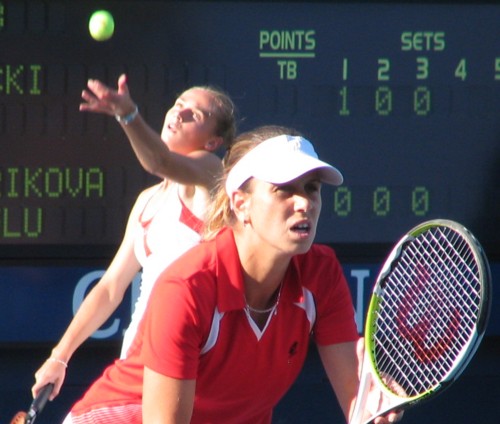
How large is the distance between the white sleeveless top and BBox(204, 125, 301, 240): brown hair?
471 millimetres

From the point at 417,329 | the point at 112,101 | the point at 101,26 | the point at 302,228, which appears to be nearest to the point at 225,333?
the point at 302,228

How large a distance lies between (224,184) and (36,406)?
80 cm

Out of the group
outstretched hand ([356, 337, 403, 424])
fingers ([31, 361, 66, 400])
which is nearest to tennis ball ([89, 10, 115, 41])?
fingers ([31, 361, 66, 400])

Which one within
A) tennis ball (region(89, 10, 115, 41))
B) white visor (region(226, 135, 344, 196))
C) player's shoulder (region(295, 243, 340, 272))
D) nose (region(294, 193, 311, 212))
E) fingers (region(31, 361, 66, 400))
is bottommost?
fingers (region(31, 361, 66, 400))

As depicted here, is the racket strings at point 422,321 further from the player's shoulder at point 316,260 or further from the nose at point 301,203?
the nose at point 301,203

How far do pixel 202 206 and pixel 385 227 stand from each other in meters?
1.36

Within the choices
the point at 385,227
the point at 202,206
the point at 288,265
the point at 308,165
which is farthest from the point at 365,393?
the point at 385,227

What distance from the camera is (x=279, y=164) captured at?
123 inches

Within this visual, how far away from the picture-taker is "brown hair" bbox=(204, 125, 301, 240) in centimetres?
330

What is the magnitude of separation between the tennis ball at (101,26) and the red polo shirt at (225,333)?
1791 millimetres

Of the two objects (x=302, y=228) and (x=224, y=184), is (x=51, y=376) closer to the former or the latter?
(x=224, y=184)

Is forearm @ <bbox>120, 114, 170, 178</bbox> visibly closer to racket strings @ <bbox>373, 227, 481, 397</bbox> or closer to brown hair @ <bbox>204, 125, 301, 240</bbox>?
brown hair @ <bbox>204, 125, 301, 240</bbox>

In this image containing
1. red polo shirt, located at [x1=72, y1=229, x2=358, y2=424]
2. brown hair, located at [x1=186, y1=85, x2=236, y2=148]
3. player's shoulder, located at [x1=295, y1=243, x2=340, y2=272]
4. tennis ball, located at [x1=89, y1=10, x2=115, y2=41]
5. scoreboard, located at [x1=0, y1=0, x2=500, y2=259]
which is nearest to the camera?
red polo shirt, located at [x1=72, y1=229, x2=358, y2=424]

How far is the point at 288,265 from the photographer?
3.26 m
